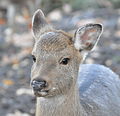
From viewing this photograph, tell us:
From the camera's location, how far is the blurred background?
26.2 ft

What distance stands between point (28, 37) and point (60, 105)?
6.66 metres

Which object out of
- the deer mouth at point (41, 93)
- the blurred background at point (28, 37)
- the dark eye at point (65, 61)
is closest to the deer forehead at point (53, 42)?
the dark eye at point (65, 61)

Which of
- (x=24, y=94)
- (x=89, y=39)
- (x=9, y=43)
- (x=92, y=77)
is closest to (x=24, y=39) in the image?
(x=9, y=43)

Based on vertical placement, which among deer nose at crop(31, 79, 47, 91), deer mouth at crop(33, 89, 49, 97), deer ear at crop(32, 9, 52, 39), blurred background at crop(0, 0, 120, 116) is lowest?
deer mouth at crop(33, 89, 49, 97)

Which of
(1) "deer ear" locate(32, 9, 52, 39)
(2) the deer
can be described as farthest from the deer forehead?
(1) "deer ear" locate(32, 9, 52, 39)

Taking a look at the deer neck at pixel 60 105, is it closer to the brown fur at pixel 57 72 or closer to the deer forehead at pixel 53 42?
the brown fur at pixel 57 72

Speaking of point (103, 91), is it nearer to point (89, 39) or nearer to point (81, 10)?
point (89, 39)

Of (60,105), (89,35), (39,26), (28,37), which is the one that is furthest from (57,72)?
(28,37)

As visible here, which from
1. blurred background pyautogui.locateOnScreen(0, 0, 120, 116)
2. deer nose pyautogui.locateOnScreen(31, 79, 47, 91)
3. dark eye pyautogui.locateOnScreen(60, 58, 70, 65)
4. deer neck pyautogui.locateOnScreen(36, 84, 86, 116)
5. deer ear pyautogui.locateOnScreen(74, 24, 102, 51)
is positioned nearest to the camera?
deer nose pyautogui.locateOnScreen(31, 79, 47, 91)

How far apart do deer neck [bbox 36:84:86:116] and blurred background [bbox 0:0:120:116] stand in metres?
2.23

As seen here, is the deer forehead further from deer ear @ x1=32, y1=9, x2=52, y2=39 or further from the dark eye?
deer ear @ x1=32, y1=9, x2=52, y2=39

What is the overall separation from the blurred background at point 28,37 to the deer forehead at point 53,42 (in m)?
2.48

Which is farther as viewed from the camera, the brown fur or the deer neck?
the deer neck

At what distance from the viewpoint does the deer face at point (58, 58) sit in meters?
4.66
